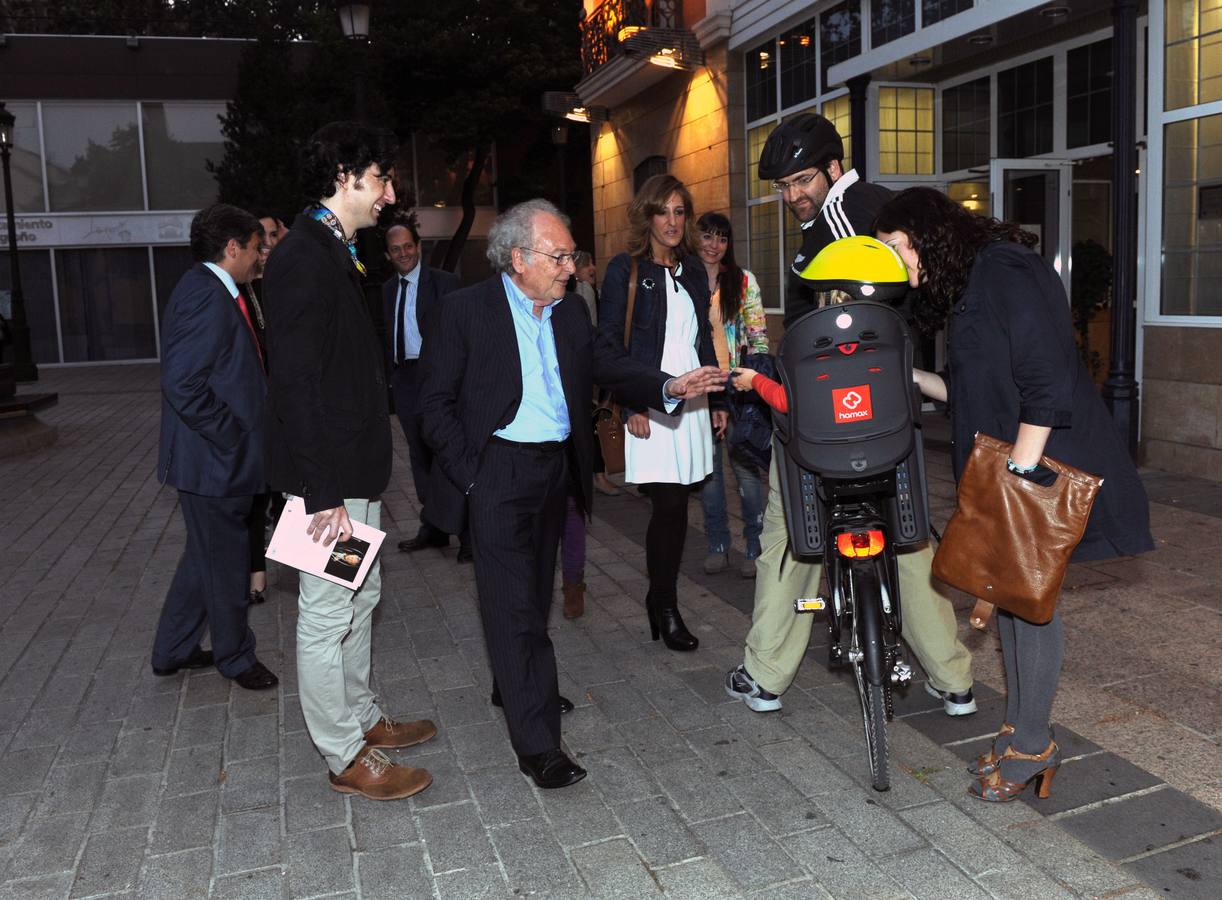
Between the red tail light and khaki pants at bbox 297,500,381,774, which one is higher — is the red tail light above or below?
above

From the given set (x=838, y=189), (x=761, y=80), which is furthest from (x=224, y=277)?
(x=761, y=80)

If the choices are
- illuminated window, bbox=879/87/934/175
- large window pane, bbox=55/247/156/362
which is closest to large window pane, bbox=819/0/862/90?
illuminated window, bbox=879/87/934/175

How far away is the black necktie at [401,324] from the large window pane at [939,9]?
595cm

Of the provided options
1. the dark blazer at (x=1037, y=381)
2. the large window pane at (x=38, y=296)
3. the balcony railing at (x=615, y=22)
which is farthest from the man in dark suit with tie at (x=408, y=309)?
the large window pane at (x=38, y=296)

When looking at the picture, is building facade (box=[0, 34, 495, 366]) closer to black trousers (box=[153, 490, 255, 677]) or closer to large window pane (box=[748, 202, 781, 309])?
large window pane (box=[748, 202, 781, 309])

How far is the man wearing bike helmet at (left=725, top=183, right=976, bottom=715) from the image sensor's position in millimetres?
3918

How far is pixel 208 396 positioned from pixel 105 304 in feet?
87.4

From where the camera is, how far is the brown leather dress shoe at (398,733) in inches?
158

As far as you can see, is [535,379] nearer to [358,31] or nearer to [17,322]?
[358,31]

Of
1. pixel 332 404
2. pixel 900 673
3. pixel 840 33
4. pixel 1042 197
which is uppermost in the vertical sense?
pixel 840 33

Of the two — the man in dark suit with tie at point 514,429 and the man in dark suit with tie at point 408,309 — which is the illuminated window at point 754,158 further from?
the man in dark suit with tie at point 514,429

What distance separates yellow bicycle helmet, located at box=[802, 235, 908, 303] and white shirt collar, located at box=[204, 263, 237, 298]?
2611 millimetres

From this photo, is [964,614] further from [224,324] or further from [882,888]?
[224,324]

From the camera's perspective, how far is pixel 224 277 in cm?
473
